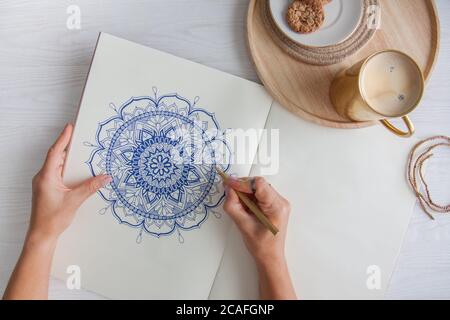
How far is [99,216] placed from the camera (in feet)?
2.28

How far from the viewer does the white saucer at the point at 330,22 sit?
2.20 ft

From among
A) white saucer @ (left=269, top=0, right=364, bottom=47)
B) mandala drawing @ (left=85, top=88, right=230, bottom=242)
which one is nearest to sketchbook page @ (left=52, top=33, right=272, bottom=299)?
mandala drawing @ (left=85, top=88, right=230, bottom=242)

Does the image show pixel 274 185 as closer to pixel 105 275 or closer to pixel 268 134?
pixel 268 134

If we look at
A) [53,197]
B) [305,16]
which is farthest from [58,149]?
[305,16]

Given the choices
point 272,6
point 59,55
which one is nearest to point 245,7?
point 272,6

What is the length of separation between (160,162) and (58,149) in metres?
0.17

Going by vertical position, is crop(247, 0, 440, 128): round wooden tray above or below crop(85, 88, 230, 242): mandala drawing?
above

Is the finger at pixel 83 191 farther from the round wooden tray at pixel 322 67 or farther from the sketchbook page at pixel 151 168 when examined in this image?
the round wooden tray at pixel 322 67

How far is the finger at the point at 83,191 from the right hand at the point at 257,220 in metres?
0.21

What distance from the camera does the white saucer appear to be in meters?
0.67

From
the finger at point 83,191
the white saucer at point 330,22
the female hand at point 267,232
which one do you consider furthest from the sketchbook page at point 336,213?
the finger at point 83,191

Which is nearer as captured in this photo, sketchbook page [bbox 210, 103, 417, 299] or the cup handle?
the cup handle

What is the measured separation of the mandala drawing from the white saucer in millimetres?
194

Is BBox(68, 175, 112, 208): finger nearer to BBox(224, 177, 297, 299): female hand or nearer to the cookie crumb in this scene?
BBox(224, 177, 297, 299): female hand
